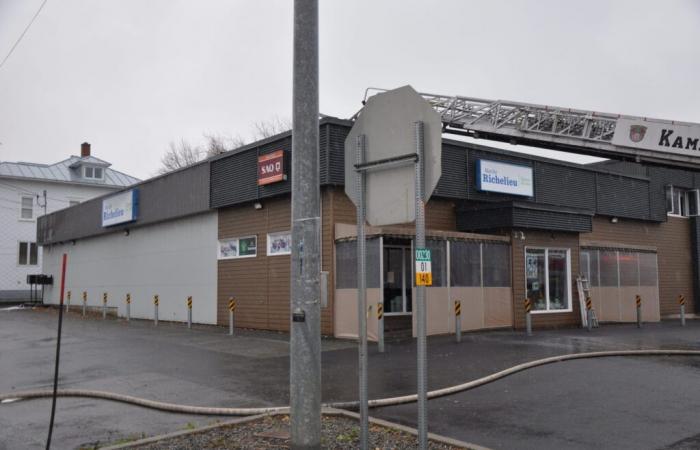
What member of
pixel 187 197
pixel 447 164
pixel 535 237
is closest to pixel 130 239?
pixel 187 197

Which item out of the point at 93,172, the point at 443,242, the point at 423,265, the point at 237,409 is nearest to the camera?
the point at 423,265

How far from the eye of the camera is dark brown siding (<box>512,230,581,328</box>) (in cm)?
1933

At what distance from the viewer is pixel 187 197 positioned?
24219 mm

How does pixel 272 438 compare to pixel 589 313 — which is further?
pixel 589 313

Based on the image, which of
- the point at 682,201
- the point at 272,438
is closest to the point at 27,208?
the point at 682,201

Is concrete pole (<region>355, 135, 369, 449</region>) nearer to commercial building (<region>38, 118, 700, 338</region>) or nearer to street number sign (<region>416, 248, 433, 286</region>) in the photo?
street number sign (<region>416, 248, 433, 286</region>)

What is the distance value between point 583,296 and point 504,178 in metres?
4.77

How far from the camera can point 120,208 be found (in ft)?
96.7

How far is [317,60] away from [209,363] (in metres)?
8.57

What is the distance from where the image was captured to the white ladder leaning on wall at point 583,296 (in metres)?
20.7

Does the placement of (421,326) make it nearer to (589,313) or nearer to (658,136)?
(658,136)

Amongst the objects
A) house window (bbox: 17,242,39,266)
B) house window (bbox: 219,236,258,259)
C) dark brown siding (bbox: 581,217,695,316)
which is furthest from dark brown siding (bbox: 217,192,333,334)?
house window (bbox: 17,242,39,266)

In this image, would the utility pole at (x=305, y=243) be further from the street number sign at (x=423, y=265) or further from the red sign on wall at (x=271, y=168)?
the red sign on wall at (x=271, y=168)

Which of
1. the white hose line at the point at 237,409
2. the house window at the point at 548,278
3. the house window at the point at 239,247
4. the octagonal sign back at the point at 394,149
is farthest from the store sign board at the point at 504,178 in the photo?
the octagonal sign back at the point at 394,149
